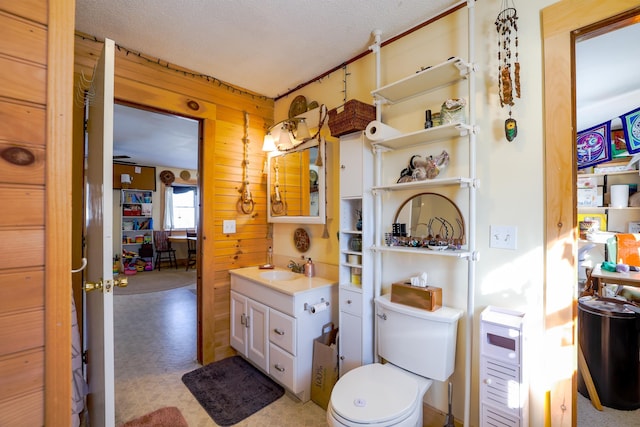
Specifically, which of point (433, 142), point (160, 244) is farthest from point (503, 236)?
point (160, 244)

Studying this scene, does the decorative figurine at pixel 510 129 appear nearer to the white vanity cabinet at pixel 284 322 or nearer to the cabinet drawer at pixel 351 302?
the cabinet drawer at pixel 351 302

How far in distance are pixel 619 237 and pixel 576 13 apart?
2.07 meters

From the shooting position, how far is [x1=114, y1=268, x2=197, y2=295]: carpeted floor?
4985 millimetres

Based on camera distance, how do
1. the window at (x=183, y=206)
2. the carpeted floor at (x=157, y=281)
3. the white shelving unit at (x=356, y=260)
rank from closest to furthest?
the white shelving unit at (x=356, y=260)
the carpeted floor at (x=157, y=281)
the window at (x=183, y=206)

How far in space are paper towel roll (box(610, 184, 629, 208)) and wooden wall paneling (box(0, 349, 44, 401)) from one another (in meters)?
3.91

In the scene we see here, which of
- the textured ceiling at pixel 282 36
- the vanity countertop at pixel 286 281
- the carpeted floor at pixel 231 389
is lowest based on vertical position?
the carpeted floor at pixel 231 389

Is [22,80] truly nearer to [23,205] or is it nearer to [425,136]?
Answer: [23,205]

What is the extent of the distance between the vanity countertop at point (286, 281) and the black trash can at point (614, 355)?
1777mm

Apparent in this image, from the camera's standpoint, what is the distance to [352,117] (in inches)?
72.2

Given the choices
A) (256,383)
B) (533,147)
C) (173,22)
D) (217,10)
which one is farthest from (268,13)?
(256,383)

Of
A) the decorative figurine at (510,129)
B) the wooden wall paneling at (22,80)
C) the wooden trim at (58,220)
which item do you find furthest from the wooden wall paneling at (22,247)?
the decorative figurine at (510,129)

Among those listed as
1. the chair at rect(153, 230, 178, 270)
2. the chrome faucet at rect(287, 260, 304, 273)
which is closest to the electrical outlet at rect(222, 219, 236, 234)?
the chrome faucet at rect(287, 260, 304, 273)

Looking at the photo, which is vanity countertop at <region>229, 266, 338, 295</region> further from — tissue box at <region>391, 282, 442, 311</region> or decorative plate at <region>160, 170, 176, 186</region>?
decorative plate at <region>160, 170, 176, 186</region>

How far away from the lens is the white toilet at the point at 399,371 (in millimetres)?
1256
